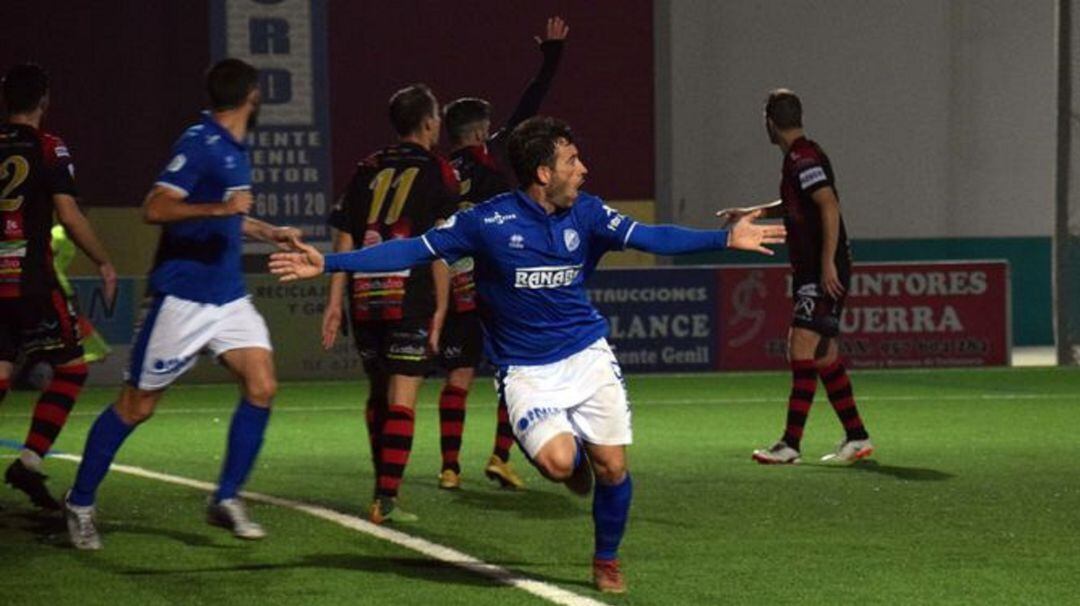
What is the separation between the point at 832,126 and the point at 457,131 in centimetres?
1715

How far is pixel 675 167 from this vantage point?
90.4ft

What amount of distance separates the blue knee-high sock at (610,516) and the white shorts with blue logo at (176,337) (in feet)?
5.50

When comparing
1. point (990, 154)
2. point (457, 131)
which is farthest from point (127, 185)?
point (457, 131)

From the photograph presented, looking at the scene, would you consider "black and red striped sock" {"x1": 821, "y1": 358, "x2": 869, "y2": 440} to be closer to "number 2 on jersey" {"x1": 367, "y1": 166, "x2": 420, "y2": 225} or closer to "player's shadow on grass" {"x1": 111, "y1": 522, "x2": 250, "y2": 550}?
"number 2 on jersey" {"x1": 367, "y1": 166, "x2": 420, "y2": 225}

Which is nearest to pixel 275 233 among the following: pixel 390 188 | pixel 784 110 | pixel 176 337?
pixel 176 337

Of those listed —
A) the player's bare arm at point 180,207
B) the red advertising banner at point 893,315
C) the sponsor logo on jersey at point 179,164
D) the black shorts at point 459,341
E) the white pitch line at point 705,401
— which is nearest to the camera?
the player's bare arm at point 180,207

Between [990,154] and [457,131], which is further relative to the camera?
[990,154]

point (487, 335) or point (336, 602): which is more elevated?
point (487, 335)

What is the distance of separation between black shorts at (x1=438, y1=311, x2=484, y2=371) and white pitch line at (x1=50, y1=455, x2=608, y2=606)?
4.01 feet

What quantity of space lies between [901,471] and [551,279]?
4.38 m

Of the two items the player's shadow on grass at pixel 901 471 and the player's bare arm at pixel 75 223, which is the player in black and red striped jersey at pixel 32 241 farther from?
the player's shadow on grass at pixel 901 471

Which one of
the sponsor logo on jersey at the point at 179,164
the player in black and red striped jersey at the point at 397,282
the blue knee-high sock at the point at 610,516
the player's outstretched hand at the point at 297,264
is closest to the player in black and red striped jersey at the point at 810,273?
the player in black and red striped jersey at the point at 397,282

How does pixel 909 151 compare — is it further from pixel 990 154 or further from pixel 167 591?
pixel 167 591

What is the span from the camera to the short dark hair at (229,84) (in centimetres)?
873
